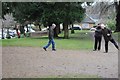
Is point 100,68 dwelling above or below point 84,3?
below

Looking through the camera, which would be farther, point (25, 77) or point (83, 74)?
point (83, 74)

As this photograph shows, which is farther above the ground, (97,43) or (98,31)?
(98,31)

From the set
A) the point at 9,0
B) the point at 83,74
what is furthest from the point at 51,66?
the point at 9,0

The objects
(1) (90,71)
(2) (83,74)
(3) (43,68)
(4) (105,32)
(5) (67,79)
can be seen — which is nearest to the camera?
(5) (67,79)

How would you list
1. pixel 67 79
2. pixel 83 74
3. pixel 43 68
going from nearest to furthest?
pixel 67 79 → pixel 83 74 → pixel 43 68

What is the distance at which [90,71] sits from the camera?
1315 centimetres

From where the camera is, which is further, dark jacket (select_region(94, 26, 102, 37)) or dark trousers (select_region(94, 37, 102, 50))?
dark trousers (select_region(94, 37, 102, 50))

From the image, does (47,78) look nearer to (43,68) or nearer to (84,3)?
(43,68)

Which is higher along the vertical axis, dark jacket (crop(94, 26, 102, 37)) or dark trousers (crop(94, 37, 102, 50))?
dark jacket (crop(94, 26, 102, 37))

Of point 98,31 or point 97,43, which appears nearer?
point 98,31

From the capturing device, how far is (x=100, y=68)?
14125 millimetres

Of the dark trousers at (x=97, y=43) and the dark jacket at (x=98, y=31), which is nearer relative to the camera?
the dark jacket at (x=98, y=31)

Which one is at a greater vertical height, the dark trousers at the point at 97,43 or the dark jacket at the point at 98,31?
the dark jacket at the point at 98,31

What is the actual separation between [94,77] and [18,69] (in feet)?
11.4
